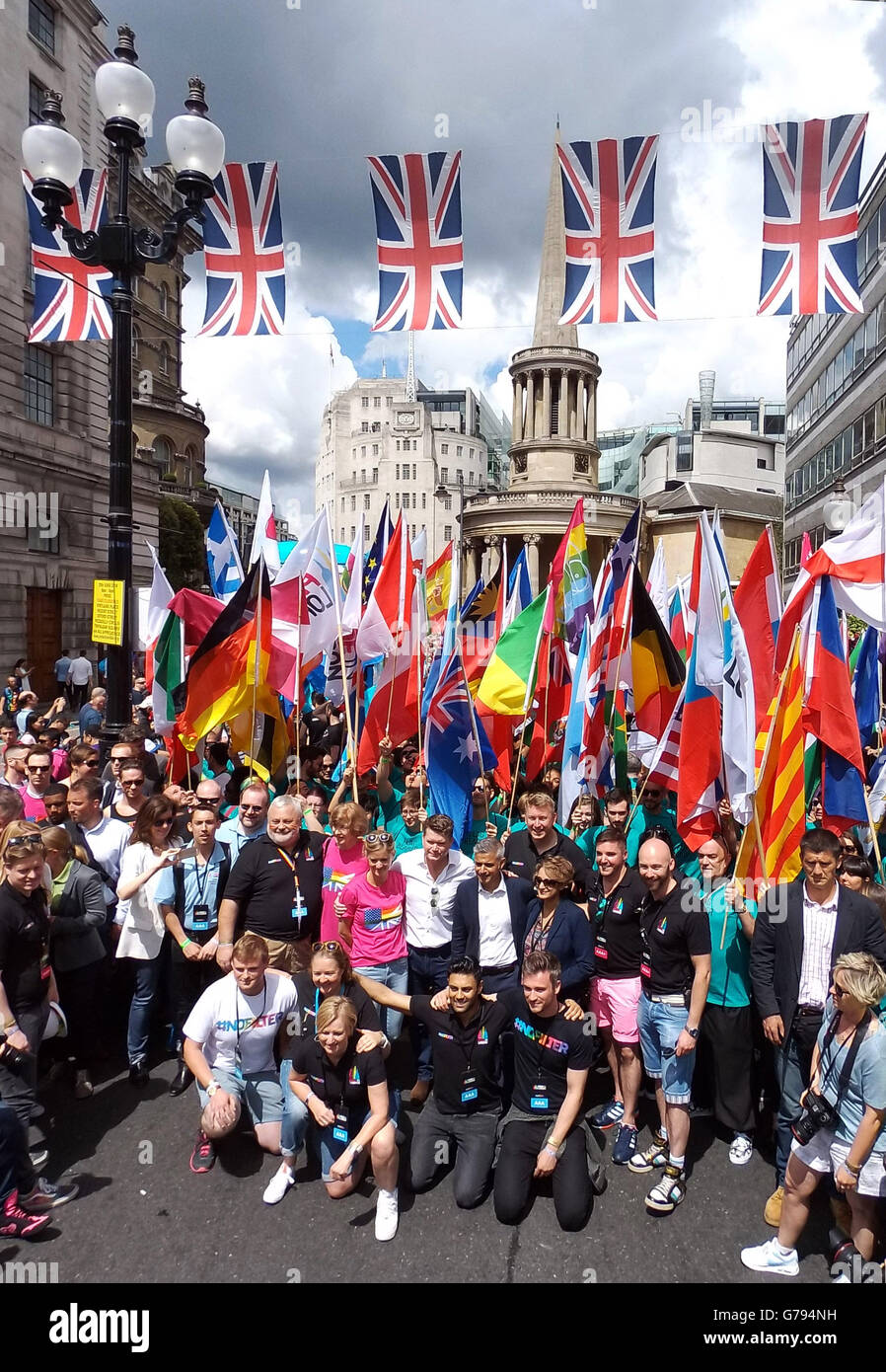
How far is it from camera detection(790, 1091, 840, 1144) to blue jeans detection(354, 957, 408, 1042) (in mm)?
2483

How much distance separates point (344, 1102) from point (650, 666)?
4.25 metres

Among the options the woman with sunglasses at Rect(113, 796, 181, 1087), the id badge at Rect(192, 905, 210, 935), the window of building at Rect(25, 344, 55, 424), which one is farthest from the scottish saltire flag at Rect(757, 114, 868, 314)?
the window of building at Rect(25, 344, 55, 424)

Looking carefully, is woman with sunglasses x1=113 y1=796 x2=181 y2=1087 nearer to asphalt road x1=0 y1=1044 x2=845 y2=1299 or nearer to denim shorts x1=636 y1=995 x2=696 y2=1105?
asphalt road x1=0 y1=1044 x2=845 y2=1299

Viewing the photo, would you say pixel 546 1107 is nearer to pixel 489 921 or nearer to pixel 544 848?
pixel 489 921

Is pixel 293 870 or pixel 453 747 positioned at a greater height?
pixel 453 747

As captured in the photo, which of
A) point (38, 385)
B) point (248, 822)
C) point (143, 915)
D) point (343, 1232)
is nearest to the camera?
point (343, 1232)

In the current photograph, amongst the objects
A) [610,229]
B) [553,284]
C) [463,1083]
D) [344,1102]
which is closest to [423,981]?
[463,1083]

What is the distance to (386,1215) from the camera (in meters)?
3.96

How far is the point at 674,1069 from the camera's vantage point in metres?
4.36

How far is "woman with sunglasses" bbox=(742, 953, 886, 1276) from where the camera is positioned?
11.2 feet

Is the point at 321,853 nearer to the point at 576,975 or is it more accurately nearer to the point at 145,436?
the point at 576,975

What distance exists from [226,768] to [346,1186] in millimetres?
5671

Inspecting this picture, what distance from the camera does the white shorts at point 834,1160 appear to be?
3447 millimetres

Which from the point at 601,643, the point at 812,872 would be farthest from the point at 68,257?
the point at 812,872
